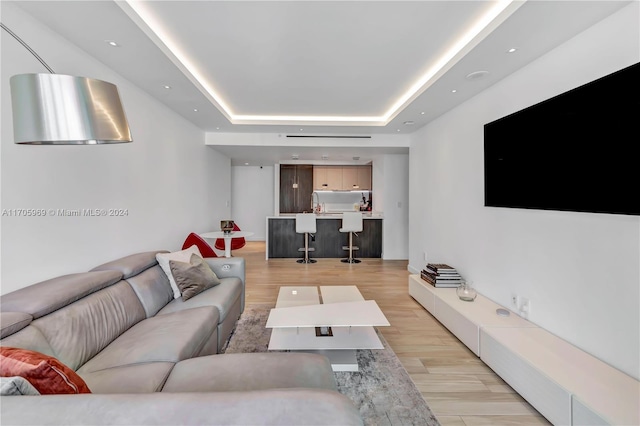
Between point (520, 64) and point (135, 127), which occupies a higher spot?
point (520, 64)

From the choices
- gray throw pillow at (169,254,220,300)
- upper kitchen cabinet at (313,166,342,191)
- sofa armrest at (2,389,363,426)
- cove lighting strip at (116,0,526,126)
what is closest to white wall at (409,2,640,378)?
cove lighting strip at (116,0,526,126)

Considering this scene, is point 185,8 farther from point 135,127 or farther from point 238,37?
point 135,127

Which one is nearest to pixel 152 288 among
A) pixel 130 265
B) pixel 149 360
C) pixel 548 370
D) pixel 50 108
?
pixel 130 265

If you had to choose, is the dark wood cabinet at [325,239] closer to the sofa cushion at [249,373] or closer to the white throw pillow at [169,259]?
the white throw pillow at [169,259]

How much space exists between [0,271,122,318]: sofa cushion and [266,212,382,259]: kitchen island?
448 centimetres

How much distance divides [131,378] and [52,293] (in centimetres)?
75

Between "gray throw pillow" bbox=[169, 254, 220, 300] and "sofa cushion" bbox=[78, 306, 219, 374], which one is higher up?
"gray throw pillow" bbox=[169, 254, 220, 300]

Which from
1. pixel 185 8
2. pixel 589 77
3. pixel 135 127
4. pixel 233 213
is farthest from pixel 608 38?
pixel 233 213

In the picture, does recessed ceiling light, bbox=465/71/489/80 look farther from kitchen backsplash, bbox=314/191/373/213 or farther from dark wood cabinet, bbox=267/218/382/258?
kitchen backsplash, bbox=314/191/373/213

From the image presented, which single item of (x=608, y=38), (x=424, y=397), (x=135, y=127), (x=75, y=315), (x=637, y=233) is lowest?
(x=424, y=397)

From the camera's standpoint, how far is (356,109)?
4281 mm

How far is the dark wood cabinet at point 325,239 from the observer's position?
649 centimetres

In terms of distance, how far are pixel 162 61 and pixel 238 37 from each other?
28.8 inches

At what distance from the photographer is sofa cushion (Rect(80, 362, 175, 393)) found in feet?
4.29
